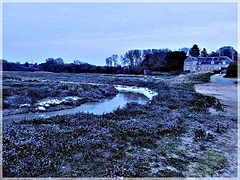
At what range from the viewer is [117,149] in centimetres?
491

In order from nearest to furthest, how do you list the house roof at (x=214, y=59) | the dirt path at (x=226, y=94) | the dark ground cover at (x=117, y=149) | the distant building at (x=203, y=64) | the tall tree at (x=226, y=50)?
the dark ground cover at (x=117, y=149) → the dirt path at (x=226, y=94) → the house roof at (x=214, y=59) → the distant building at (x=203, y=64) → the tall tree at (x=226, y=50)

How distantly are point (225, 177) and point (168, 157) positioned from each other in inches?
52.6

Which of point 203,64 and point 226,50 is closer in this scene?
point 203,64

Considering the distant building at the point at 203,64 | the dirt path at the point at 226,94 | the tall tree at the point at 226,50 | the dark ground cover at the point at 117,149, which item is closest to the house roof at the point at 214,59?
the distant building at the point at 203,64

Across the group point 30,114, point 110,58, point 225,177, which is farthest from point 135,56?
point 225,177

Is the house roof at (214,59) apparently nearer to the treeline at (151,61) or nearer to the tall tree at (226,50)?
the treeline at (151,61)

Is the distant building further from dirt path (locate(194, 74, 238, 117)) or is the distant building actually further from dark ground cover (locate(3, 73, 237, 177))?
dark ground cover (locate(3, 73, 237, 177))

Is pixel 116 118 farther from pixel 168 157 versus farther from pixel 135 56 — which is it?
pixel 135 56

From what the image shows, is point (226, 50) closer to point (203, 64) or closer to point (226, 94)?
point (203, 64)

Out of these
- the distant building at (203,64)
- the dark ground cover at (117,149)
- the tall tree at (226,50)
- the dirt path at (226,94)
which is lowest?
the dark ground cover at (117,149)

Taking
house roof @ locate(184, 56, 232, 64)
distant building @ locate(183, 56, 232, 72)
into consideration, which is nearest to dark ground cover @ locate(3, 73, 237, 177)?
house roof @ locate(184, 56, 232, 64)

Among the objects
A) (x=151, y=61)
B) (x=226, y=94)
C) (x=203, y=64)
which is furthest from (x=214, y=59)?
(x=226, y=94)

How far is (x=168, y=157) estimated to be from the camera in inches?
178

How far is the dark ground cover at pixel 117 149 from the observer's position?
150 inches
